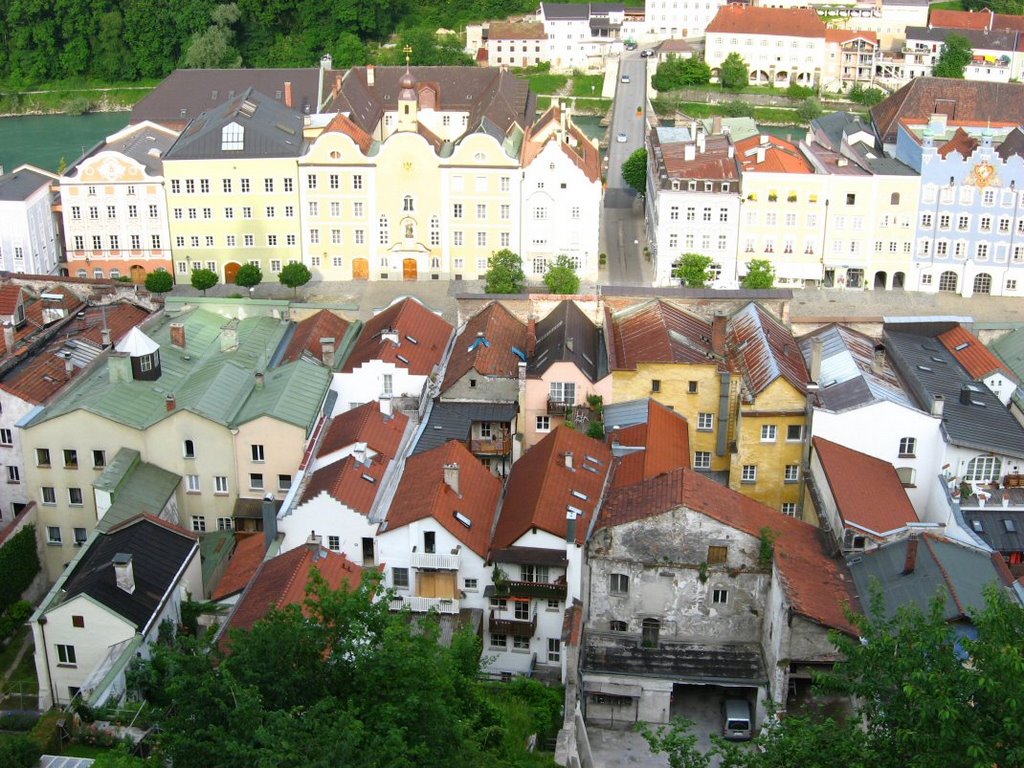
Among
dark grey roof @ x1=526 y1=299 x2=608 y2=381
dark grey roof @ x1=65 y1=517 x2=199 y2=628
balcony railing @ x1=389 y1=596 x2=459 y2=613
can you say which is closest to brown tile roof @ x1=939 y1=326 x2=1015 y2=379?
dark grey roof @ x1=526 y1=299 x2=608 y2=381

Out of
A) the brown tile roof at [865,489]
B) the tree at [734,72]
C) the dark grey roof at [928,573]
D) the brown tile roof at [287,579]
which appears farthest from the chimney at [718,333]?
the tree at [734,72]

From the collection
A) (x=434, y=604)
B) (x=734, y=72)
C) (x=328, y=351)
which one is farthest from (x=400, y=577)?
(x=734, y=72)

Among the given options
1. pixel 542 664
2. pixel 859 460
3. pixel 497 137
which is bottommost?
pixel 542 664

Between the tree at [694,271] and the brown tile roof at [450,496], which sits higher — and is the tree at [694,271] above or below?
below

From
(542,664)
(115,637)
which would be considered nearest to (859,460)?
(542,664)

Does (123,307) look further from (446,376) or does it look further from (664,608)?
(664,608)

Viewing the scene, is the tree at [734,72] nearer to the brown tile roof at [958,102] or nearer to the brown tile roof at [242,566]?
the brown tile roof at [958,102]
